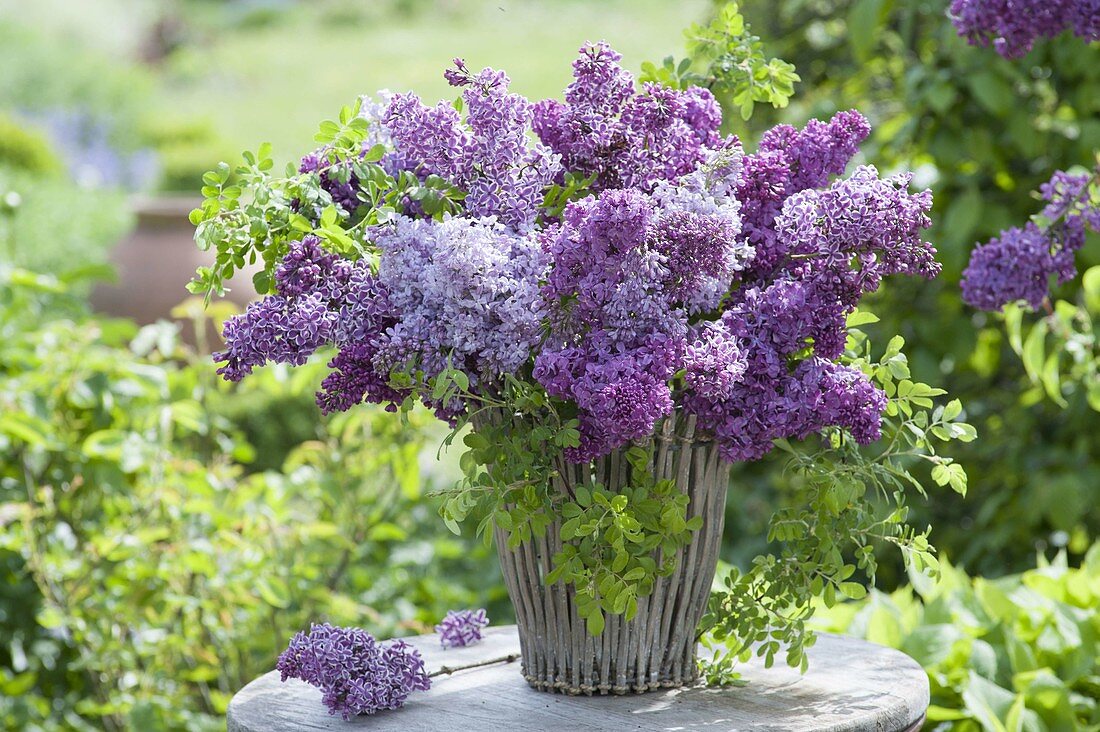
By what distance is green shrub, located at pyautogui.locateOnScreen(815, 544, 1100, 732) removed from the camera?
6.66 feet

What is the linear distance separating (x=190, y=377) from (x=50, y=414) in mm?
299

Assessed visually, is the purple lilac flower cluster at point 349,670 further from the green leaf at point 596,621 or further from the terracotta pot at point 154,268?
the terracotta pot at point 154,268

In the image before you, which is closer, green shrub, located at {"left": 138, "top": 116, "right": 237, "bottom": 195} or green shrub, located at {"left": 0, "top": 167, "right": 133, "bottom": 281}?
A: green shrub, located at {"left": 0, "top": 167, "right": 133, "bottom": 281}

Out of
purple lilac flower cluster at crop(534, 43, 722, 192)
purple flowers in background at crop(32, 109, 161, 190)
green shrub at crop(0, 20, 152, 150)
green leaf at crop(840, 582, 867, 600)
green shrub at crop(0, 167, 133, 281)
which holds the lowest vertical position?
green leaf at crop(840, 582, 867, 600)

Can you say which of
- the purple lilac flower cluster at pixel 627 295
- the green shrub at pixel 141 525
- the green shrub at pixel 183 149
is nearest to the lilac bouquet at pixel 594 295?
the purple lilac flower cluster at pixel 627 295

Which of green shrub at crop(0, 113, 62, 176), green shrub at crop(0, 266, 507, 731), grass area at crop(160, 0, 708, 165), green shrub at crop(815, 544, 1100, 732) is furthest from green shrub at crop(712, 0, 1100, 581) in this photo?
grass area at crop(160, 0, 708, 165)

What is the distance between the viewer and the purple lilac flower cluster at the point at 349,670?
144 centimetres

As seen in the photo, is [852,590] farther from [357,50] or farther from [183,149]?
[357,50]

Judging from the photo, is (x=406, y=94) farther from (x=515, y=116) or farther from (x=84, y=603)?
(x=84, y=603)

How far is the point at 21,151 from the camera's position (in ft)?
18.9

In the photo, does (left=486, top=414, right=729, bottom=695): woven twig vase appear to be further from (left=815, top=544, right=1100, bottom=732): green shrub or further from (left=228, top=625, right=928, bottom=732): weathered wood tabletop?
(left=815, top=544, right=1100, bottom=732): green shrub

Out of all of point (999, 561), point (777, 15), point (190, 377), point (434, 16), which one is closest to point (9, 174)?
point (190, 377)

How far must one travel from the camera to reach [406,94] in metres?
1.40

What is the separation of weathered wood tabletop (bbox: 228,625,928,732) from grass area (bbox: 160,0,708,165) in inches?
329
